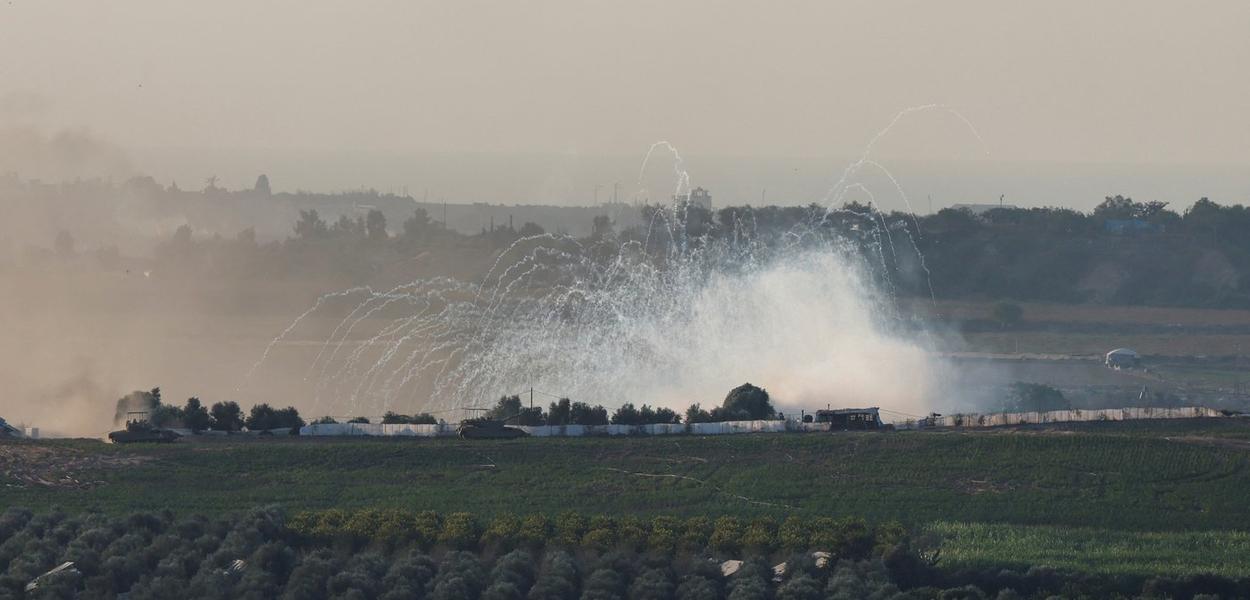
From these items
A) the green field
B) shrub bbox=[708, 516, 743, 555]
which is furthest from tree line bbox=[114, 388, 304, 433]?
shrub bbox=[708, 516, 743, 555]

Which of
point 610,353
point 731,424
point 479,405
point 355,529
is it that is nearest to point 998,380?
point 610,353

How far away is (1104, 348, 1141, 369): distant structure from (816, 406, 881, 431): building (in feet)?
253

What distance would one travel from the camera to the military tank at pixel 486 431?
114062mm

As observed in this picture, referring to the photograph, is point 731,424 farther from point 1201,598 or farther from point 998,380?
point 998,380

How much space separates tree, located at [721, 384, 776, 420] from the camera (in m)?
123

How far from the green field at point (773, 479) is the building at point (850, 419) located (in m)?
4.84

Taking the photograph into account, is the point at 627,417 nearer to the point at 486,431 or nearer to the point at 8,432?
the point at 486,431

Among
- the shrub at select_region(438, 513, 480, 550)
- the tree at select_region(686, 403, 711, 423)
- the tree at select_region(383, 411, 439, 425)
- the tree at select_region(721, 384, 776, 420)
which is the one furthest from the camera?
the tree at select_region(721, 384, 776, 420)

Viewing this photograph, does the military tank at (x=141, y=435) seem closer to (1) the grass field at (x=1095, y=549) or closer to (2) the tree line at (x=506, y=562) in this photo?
(2) the tree line at (x=506, y=562)

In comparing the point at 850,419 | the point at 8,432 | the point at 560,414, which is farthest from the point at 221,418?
the point at 850,419

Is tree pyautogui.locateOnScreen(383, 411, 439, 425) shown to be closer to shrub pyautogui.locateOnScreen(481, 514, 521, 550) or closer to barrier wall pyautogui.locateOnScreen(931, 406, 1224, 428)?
barrier wall pyautogui.locateOnScreen(931, 406, 1224, 428)

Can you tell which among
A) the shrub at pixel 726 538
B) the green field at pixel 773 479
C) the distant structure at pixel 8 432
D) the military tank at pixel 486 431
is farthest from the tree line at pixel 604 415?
the shrub at pixel 726 538

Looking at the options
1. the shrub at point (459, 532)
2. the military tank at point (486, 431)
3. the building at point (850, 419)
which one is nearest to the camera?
the shrub at point (459, 532)

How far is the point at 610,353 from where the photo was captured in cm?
16862
